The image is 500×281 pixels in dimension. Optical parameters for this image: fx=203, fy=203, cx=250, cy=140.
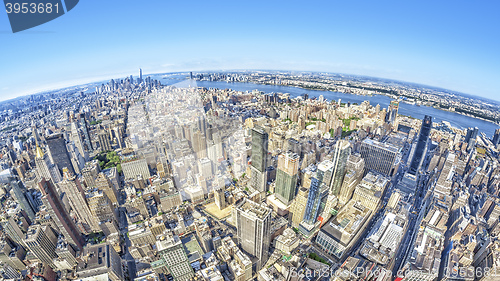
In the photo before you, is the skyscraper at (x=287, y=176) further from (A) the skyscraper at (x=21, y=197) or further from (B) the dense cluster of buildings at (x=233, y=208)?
(A) the skyscraper at (x=21, y=197)

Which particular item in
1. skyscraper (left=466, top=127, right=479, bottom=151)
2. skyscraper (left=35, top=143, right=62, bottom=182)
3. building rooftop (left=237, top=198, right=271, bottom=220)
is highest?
skyscraper (left=466, top=127, right=479, bottom=151)

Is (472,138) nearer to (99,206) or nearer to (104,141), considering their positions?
(99,206)

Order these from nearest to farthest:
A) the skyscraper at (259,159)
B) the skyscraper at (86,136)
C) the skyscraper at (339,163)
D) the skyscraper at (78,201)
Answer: the skyscraper at (78,201) → the skyscraper at (339,163) → the skyscraper at (259,159) → the skyscraper at (86,136)

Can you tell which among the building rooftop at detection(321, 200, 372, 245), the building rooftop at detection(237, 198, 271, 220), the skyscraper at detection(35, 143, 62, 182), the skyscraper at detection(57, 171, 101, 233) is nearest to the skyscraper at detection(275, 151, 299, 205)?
the building rooftop at detection(321, 200, 372, 245)

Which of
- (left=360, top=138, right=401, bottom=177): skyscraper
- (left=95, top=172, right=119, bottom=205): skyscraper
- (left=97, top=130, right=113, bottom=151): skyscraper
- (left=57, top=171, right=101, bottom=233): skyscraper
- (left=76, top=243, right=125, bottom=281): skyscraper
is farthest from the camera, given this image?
(left=97, top=130, right=113, bottom=151): skyscraper

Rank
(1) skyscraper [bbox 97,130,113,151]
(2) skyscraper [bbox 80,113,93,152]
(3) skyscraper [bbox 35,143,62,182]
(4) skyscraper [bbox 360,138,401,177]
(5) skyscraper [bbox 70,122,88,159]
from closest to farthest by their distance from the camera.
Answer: (3) skyscraper [bbox 35,143,62,182] < (4) skyscraper [bbox 360,138,401,177] < (5) skyscraper [bbox 70,122,88,159] < (1) skyscraper [bbox 97,130,113,151] < (2) skyscraper [bbox 80,113,93,152]

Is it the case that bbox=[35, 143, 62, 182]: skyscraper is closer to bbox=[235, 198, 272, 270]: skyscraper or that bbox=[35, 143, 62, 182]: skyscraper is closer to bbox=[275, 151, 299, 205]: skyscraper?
bbox=[235, 198, 272, 270]: skyscraper

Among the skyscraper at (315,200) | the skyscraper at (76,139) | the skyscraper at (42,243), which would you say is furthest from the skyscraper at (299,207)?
the skyscraper at (76,139)

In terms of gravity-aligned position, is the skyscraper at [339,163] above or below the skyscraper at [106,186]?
above
